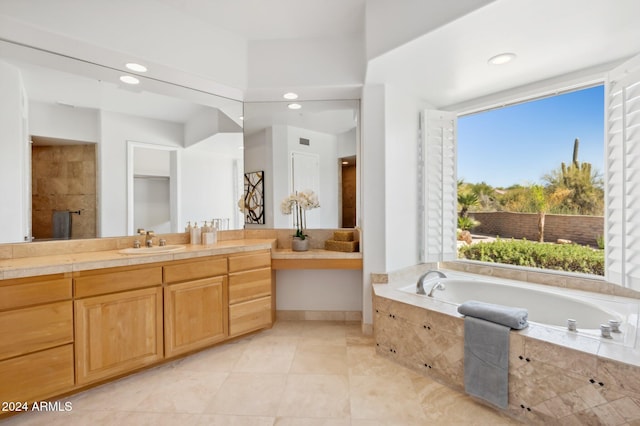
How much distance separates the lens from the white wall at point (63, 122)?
7.03 feet

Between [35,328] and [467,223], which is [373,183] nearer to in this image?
[467,223]

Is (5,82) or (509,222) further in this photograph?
(509,222)

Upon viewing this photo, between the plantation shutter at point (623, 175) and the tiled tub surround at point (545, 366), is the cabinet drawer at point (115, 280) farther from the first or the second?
the plantation shutter at point (623, 175)

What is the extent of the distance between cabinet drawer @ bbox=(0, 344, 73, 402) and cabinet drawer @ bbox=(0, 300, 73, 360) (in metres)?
0.05

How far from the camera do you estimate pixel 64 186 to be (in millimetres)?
2250

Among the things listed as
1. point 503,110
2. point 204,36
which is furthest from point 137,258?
point 503,110

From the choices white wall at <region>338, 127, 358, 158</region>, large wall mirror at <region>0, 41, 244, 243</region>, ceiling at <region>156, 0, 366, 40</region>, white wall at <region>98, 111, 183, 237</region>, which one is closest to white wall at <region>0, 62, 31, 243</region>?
large wall mirror at <region>0, 41, 244, 243</region>

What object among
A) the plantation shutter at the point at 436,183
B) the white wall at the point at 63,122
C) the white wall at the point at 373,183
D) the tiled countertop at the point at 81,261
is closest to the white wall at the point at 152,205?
the tiled countertop at the point at 81,261

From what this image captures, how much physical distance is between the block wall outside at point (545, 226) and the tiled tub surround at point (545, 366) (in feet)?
4.58

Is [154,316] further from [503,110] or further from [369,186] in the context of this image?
[503,110]

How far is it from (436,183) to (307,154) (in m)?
1.40

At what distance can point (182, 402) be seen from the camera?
1.83m

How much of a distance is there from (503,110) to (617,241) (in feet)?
5.35

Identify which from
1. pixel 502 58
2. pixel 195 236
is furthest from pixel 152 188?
pixel 502 58
